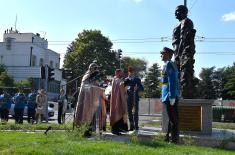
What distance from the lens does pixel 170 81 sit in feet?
31.4

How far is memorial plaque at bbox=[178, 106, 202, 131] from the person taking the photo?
11578 millimetres

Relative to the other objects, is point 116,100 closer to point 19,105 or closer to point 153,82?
point 19,105

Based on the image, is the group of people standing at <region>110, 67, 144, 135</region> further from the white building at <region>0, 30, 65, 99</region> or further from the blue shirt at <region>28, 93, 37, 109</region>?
the white building at <region>0, 30, 65, 99</region>

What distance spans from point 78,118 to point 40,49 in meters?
63.1

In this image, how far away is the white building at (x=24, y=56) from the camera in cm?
6612

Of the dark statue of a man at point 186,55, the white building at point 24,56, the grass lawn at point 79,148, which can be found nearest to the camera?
the grass lawn at point 79,148

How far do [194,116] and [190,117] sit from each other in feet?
0.34

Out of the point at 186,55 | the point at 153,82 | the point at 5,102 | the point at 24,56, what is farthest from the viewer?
the point at 153,82

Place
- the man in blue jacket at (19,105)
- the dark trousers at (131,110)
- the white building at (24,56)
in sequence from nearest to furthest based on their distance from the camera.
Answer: the dark trousers at (131,110) < the man in blue jacket at (19,105) < the white building at (24,56)

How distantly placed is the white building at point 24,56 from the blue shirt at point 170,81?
5466cm

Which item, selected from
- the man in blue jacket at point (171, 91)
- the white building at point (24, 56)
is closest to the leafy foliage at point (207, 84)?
the white building at point (24, 56)

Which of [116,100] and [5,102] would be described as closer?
[116,100]

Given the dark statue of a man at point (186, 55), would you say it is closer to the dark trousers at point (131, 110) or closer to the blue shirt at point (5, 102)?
the dark trousers at point (131, 110)

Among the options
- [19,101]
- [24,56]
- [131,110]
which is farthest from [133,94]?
[24,56]
